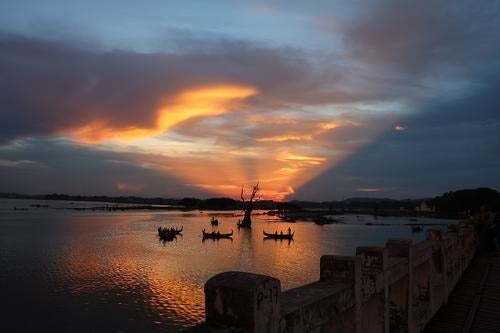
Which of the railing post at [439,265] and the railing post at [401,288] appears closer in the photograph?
the railing post at [401,288]

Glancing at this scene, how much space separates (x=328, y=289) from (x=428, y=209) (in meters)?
208

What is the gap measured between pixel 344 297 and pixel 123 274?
130 feet

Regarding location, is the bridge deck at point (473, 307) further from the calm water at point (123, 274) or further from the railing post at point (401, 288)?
the calm water at point (123, 274)

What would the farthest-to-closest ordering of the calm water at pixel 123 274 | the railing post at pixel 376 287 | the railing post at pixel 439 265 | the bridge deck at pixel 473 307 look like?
the calm water at pixel 123 274 < the railing post at pixel 439 265 < the bridge deck at pixel 473 307 < the railing post at pixel 376 287

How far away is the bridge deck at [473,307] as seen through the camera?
11.0m

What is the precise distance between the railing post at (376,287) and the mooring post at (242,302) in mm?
3396

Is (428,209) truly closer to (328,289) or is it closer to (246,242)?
(246,242)

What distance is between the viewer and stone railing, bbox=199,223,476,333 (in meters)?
3.81

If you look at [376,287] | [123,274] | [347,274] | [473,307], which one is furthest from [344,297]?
[123,274]

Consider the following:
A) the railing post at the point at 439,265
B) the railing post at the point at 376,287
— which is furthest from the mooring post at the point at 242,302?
the railing post at the point at 439,265

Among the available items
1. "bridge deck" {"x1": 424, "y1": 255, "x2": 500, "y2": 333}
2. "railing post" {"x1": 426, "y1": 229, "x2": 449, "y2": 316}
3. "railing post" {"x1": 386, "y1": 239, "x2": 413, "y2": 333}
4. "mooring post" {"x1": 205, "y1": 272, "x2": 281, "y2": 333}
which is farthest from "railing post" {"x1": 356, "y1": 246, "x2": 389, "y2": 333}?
"railing post" {"x1": 426, "y1": 229, "x2": 449, "y2": 316}

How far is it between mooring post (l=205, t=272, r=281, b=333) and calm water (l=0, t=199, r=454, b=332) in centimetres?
2332

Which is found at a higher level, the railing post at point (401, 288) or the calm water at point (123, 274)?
the railing post at point (401, 288)

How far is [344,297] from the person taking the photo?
5.70 meters
